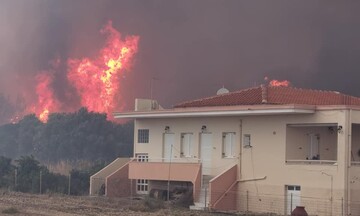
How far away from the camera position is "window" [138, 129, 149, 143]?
147 ft

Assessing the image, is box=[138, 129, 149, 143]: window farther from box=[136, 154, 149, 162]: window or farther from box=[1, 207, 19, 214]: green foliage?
box=[1, 207, 19, 214]: green foliage

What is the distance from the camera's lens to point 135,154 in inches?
1788

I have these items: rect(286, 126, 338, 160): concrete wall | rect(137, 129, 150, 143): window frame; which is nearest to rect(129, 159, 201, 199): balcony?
rect(137, 129, 150, 143): window frame

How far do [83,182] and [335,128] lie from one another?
1106 inches

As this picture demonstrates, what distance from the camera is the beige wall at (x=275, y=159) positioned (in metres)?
33.2

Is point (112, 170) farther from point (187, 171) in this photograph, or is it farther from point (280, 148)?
point (280, 148)

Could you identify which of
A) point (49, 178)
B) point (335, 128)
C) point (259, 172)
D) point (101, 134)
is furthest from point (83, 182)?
point (101, 134)

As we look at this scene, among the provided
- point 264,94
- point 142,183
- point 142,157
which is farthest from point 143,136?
point 264,94

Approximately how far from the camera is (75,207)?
111 feet

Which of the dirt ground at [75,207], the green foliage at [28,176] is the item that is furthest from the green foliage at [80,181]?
the dirt ground at [75,207]

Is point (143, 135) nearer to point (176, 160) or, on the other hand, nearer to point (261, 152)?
point (176, 160)

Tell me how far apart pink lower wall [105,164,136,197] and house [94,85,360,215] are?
1.95 m

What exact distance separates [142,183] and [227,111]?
11.0 meters

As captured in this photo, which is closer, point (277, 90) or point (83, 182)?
point (277, 90)
